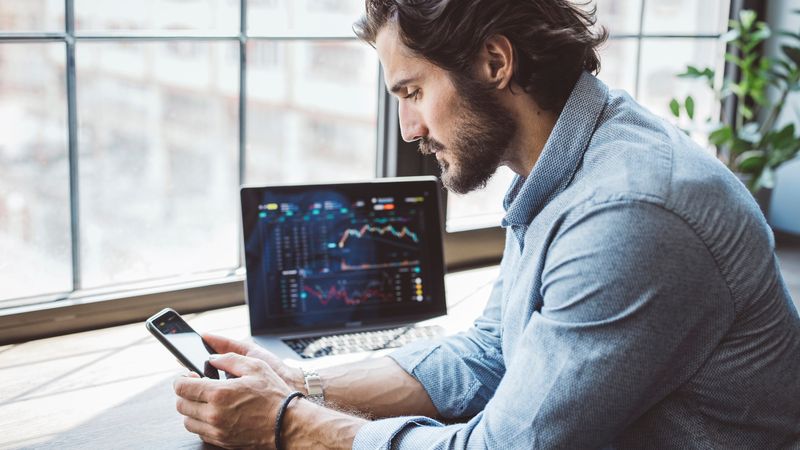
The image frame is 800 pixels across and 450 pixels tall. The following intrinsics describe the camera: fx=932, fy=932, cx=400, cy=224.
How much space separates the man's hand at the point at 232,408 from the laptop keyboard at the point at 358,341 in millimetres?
415

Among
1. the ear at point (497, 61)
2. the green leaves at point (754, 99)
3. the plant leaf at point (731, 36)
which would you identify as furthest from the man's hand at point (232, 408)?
the plant leaf at point (731, 36)

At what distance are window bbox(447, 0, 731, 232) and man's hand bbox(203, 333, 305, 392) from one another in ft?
3.70

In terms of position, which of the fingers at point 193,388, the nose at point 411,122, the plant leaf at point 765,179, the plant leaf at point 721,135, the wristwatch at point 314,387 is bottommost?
the wristwatch at point 314,387

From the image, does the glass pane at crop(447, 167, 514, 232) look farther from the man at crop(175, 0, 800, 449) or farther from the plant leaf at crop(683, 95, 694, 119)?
the man at crop(175, 0, 800, 449)

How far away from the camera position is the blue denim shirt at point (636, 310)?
1.20m

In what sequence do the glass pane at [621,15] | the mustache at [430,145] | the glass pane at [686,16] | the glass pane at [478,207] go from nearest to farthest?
the mustache at [430,145] < the glass pane at [478,207] < the glass pane at [621,15] < the glass pane at [686,16]

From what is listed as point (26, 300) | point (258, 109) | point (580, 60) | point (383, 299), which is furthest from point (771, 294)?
point (26, 300)

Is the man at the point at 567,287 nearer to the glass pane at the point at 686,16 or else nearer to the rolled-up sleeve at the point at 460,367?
the rolled-up sleeve at the point at 460,367

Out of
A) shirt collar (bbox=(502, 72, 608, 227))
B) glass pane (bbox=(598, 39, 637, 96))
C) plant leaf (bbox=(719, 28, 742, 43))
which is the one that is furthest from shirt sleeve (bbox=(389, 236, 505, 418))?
plant leaf (bbox=(719, 28, 742, 43))

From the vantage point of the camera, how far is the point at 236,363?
159 centimetres

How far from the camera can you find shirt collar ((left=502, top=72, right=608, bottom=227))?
140cm

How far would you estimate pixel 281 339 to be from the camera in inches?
79.7

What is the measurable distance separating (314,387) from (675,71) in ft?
7.11

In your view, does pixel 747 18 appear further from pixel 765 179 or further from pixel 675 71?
pixel 765 179
